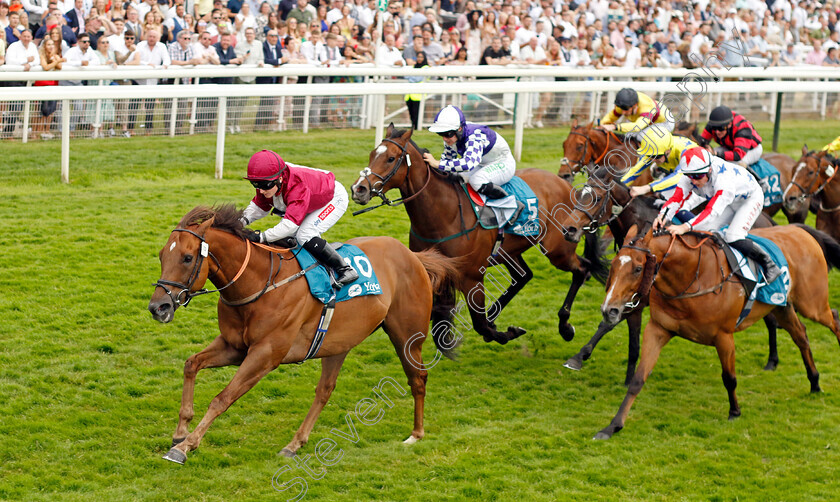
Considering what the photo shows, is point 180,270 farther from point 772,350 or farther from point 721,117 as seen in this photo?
point 721,117

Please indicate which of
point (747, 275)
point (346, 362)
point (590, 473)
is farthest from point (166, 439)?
point (747, 275)

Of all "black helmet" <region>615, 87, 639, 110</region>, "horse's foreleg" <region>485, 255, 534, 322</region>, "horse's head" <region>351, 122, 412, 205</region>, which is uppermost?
"black helmet" <region>615, 87, 639, 110</region>

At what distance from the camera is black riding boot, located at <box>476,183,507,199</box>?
707 cm

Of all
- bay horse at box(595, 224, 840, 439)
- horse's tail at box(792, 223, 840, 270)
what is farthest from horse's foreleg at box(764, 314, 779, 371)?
bay horse at box(595, 224, 840, 439)

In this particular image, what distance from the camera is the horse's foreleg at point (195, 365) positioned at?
493 centimetres

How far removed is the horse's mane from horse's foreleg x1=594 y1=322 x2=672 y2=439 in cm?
245

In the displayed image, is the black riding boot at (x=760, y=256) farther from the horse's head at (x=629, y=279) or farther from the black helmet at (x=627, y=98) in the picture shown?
the black helmet at (x=627, y=98)

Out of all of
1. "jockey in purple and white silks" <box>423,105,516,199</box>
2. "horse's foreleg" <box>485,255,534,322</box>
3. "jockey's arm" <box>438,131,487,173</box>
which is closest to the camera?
"jockey in purple and white silks" <box>423,105,516,199</box>

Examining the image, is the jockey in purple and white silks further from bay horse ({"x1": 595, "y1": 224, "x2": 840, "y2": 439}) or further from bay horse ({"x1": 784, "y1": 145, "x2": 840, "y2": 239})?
bay horse ({"x1": 784, "y1": 145, "x2": 840, "y2": 239})

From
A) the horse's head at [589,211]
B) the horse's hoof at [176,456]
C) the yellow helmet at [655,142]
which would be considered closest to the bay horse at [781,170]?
the yellow helmet at [655,142]

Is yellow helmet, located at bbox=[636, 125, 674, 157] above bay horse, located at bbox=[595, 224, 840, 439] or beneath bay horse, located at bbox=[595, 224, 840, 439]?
above

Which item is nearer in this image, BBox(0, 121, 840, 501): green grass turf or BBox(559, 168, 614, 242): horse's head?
BBox(0, 121, 840, 501): green grass turf

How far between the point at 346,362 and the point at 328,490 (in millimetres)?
1809

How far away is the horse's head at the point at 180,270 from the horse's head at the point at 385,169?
1848mm
